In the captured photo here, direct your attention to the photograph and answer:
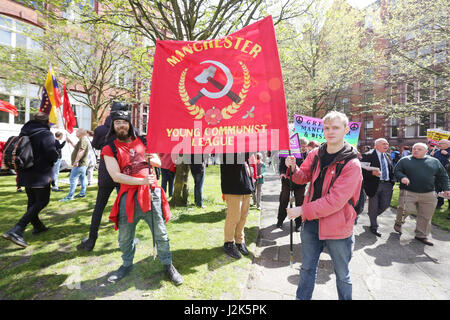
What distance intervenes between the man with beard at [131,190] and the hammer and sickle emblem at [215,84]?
914 mm

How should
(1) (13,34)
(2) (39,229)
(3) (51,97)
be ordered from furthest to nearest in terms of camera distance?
(1) (13,34)
(3) (51,97)
(2) (39,229)

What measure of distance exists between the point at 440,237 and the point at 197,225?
5.42 meters

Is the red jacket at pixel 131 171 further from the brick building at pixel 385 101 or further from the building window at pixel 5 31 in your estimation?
the building window at pixel 5 31

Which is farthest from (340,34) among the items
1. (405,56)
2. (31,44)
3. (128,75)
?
(31,44)

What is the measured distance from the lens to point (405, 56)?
12.2 m

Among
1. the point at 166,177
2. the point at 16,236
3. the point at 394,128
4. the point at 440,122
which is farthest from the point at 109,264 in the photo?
the point at 394,128

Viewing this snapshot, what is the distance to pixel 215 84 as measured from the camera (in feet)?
8.89

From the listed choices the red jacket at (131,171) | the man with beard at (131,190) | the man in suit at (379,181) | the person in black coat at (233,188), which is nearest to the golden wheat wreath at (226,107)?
the man with beard at (131,190)

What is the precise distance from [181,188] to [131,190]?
376 cm

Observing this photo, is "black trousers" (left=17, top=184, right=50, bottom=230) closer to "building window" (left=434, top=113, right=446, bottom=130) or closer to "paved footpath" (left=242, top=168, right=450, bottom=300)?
"paved footpath" (left=242, top=168, right=450, bottom=300)

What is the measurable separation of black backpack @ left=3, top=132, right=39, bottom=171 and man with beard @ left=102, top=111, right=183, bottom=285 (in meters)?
2.03

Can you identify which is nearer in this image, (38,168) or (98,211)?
(98,211)

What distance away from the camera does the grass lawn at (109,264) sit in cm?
270

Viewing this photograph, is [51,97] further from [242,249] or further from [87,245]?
[242,249]
